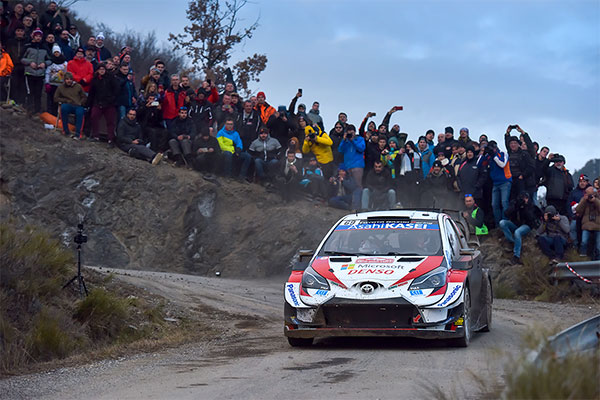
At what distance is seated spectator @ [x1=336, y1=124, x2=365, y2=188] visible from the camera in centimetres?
2327

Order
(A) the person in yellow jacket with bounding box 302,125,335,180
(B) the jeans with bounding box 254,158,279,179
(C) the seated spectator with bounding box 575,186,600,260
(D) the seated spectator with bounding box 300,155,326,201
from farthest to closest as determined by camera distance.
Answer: (B) the jeans with bounding box 254,158,279,179
(D) the seated spectator with bounding box 300,155,326,201
(A) the person in yellow jacket with bounding box 302,125,335,180
(C) the seated spectator with bounding box 575,186,600,260

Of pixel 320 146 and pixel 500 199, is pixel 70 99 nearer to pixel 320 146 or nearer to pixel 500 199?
pixel 320 146

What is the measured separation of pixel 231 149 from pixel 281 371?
15521 millimetres

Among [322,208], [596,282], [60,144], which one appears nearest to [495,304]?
[596,282]

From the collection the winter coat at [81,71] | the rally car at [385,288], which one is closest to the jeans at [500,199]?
the rally car at [385,288]

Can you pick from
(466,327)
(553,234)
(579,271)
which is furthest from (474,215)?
(466,327)

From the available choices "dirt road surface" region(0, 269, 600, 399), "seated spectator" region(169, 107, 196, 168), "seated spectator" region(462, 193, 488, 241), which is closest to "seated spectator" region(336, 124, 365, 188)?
"seated spectator" region(462, 193, 488, 241)

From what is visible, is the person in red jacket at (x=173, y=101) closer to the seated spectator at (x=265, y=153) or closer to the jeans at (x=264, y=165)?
the seated spectator at (x=265, y=153)

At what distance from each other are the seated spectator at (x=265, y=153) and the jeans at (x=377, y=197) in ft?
8.95

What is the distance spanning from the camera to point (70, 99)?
22078mm

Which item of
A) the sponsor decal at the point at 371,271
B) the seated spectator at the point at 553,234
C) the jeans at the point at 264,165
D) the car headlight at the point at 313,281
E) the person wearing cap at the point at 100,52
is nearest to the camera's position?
the sponsor decal at the point at 371,271

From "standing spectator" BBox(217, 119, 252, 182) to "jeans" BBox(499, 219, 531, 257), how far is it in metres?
7.45

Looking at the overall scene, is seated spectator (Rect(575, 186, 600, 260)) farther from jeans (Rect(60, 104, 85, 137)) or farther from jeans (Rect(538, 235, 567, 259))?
jeans (Rect(60, 104, 85, 137))

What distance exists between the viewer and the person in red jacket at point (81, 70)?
22281 millimetres
